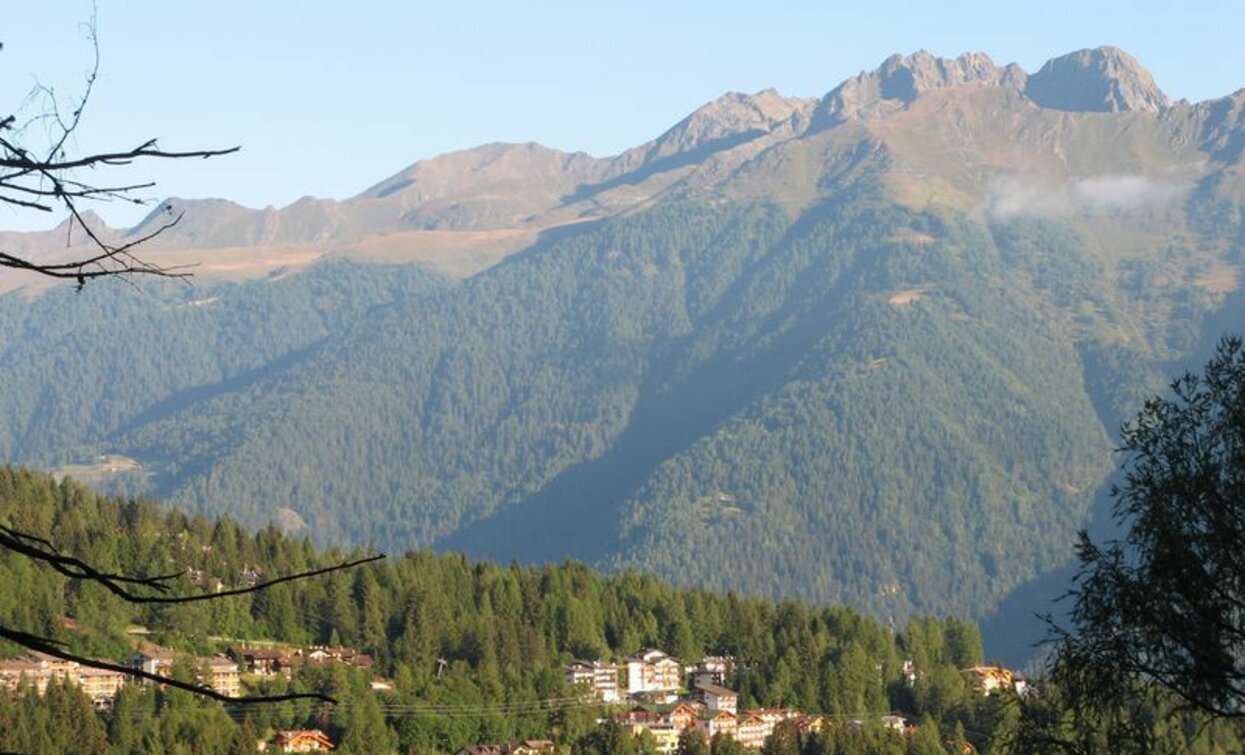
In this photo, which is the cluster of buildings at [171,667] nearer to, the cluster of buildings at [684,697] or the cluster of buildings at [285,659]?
the cluster of buildings at [285,659]

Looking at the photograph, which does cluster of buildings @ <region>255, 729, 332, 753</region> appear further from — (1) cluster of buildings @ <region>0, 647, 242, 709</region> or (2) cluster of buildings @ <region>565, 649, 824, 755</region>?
(2) cluster of buildings @ <region>565, 649, 824, 755</region>

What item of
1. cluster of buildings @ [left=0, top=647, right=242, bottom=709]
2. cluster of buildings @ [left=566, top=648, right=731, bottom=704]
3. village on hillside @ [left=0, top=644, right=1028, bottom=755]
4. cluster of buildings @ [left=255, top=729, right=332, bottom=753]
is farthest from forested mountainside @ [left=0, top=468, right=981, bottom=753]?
cluster of buildings @ [left=566, top=648, right=731, bottom=704]

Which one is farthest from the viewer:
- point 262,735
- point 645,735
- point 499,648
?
point 499,648

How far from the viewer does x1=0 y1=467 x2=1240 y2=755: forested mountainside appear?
98.5 metres

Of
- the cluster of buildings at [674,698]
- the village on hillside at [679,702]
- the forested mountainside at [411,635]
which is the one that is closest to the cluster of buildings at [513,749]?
the village on hillside at [679,702]

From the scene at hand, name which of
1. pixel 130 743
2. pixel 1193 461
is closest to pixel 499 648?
pixel 130 743

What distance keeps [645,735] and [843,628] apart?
109 ft

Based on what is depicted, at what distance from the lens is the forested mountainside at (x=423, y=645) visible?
323 feet

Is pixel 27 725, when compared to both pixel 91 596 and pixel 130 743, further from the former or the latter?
pixel 91 596

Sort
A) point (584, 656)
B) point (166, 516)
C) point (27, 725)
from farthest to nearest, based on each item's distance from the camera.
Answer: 1. point (166, 516)
2. point (584, 656)
3. point (27, 725)

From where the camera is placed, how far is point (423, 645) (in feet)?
A: 409

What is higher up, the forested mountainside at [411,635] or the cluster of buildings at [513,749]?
the forested mountainside at [411,635]

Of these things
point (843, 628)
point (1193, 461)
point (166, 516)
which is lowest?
point (1193, 461)

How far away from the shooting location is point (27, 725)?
86.9m
